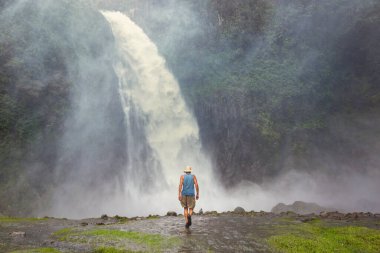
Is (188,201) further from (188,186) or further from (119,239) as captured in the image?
(119,239)

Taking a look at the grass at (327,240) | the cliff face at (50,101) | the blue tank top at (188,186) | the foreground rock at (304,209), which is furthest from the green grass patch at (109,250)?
the foreground rock at (304,209)

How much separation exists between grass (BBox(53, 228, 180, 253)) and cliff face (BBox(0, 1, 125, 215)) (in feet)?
43.6

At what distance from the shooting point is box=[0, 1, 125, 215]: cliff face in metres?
25.9

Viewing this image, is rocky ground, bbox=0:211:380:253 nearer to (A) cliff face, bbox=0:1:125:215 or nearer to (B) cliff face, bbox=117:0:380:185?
(A) cliff face, bbox=0:1:125:215

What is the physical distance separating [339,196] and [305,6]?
22.8m

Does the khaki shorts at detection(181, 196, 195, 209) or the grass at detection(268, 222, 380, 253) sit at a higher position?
the khaki shorts at detection(181, 196, 195, 209)

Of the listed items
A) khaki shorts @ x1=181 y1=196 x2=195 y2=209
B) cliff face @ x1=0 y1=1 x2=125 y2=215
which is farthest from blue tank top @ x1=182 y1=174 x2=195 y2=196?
cliff face @ x1=0 y1=1 x2=125 y2=215

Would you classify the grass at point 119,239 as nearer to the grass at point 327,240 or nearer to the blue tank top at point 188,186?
the blue tank top at point 188,186

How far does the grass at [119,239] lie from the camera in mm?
11070

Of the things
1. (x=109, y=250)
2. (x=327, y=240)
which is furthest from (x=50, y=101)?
(x=327, y=240)

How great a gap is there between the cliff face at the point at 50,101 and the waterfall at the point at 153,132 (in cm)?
149

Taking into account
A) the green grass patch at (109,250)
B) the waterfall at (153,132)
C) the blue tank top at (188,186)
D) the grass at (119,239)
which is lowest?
the green grass patch at (109,250)

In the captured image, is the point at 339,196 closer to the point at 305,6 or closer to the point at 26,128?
the point at 305,6

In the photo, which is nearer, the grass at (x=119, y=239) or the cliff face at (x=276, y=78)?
the grass at (x=119, y=239)
